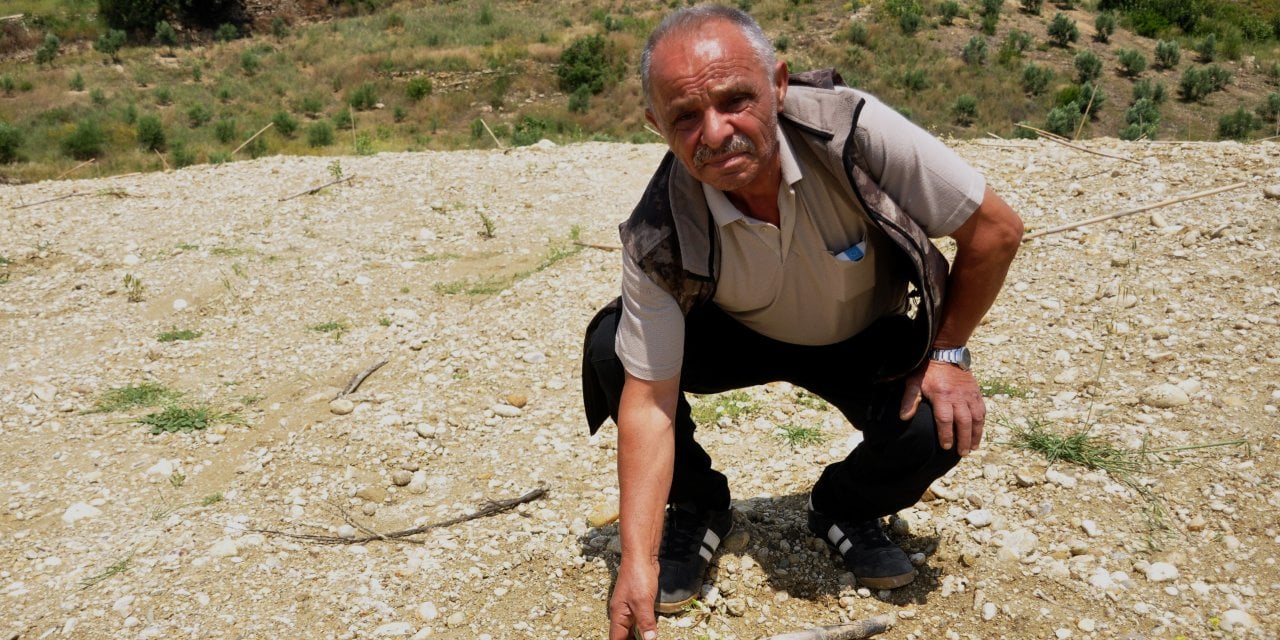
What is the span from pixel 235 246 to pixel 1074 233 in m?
4.98

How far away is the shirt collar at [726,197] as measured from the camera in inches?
72.2

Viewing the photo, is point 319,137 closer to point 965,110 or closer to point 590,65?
point 590,65

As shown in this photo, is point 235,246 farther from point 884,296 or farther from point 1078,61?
point 1078,61

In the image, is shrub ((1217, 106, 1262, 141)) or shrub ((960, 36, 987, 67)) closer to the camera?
shrub ((1217, 106, 1262, 141))

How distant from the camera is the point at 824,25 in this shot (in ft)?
78.2

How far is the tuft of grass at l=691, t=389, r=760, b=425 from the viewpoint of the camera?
3.26m

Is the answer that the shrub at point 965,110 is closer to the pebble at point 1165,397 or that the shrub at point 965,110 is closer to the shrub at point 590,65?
the shrub at point 590,65

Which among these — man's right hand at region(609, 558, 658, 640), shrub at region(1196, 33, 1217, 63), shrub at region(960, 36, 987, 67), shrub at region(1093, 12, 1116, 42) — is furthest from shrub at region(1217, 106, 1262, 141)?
man's right hand at region(609, 558, 658, 640)

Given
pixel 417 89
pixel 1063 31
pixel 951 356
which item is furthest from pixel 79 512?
pixel 1063 31

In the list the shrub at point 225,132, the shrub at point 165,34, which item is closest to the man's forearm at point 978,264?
the shrub at point 225,132

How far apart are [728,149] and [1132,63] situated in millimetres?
21619

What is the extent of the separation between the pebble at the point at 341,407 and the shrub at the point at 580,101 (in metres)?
18.7

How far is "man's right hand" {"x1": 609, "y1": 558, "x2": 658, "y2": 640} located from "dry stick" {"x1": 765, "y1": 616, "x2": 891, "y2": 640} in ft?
1.49

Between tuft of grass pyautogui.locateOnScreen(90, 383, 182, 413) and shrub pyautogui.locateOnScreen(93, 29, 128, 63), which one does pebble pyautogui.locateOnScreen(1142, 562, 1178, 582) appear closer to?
tuft of grass pyautogui.locateOnScreen(90, 383, 182, 413)
